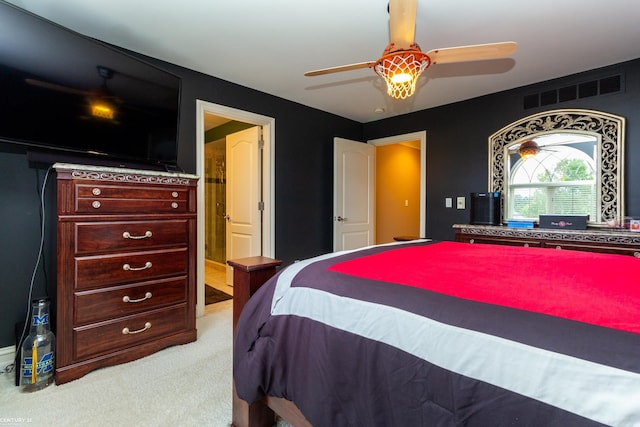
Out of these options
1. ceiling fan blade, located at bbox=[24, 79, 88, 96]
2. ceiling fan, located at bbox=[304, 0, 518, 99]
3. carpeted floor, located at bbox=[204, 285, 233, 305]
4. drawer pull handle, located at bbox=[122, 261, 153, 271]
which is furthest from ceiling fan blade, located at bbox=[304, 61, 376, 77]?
carpeted floor, located at bbox=[204, 285, 233, 305]

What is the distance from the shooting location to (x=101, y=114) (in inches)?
83.6

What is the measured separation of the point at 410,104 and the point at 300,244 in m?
2.25

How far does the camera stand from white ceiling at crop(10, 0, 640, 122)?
2.04 meters

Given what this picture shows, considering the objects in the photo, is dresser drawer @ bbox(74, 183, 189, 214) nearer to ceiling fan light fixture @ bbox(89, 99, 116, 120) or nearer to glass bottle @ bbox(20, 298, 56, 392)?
ceiling fan light fixture @ bbox(89, 99, 116, 120)

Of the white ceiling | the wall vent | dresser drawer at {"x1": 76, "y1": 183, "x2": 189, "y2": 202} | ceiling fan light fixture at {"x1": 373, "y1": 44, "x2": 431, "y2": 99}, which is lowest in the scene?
dresser drawer at {"x1": 76, "y1": 183, "x2": 189, "y2": 202}

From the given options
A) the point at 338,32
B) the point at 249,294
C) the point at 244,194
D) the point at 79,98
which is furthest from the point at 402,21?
the point at 244,194

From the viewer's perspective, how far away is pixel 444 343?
2.64ft

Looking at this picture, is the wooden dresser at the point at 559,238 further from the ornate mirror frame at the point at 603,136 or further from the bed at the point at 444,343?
the bed at the point at 444,343

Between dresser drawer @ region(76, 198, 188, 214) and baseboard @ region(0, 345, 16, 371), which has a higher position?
dresser drawer @ region(76, 198, 188, 214)

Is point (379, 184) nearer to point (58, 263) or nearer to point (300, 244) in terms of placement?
point (300, 244)

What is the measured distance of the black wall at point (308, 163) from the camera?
2.14 metres

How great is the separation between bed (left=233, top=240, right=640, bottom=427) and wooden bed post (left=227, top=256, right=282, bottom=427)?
3cm

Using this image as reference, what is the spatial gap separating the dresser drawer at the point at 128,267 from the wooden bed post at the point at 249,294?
3.41 feet

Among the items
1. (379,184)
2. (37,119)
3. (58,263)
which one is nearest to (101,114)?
(37,119)
